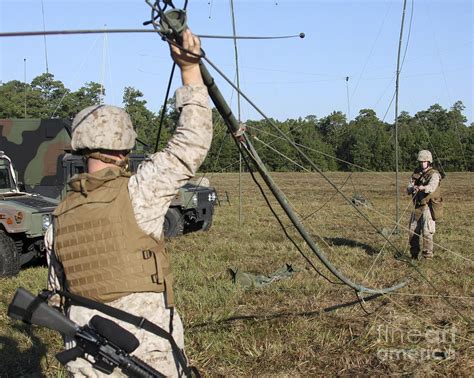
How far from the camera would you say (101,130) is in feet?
6.88

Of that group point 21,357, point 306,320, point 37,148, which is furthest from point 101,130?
point 37,148

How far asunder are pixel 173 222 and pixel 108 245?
8755mm

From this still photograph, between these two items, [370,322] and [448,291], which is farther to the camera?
[448,291]

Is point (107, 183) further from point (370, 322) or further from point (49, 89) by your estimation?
point (49, 89)

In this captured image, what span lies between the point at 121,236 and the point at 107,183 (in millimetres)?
202

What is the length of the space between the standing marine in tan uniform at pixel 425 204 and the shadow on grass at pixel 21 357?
5.50 metres

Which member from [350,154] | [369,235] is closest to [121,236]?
[369,235]

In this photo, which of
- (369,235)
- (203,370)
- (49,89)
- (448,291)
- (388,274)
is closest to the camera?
(203,370)

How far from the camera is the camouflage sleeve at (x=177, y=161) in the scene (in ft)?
6.52

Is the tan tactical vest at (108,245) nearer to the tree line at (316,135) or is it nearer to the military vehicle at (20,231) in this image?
the military vehicle at (20,231)

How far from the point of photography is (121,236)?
2.05 meters

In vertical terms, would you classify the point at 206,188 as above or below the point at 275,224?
above

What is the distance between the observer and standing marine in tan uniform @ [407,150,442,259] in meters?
8.37

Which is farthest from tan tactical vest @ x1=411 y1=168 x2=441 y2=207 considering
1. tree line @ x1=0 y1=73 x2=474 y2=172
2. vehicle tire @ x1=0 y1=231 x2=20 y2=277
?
tree line @ x1=0 y1=73 x2=474 y2=172
